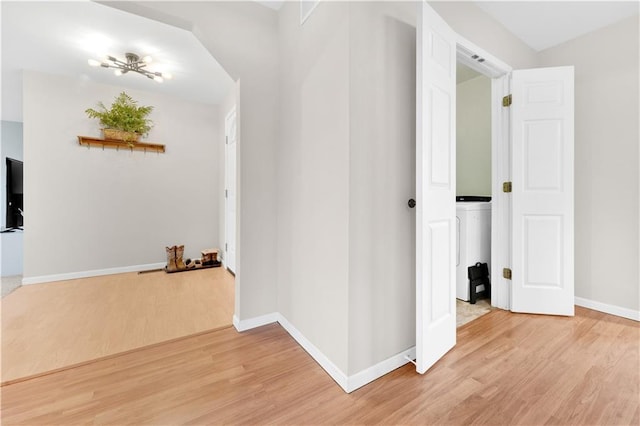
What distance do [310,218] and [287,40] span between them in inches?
55.9

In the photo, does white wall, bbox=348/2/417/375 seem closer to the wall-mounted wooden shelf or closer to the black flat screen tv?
the wall-mounted wooden shelf

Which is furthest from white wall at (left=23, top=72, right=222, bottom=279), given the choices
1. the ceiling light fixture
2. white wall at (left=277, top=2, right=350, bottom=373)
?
white wall at (left=277, top=2, right=350, bottom=373)

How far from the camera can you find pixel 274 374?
5.29 feet

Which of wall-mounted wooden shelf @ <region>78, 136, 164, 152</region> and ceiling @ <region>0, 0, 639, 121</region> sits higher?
ceiling @ <region>0, 0, 639, 121</region>

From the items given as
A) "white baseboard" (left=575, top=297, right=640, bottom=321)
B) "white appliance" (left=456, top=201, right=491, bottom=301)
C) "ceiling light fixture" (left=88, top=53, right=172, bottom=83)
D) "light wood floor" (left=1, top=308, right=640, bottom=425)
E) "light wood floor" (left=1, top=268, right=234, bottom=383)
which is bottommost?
"light wood floor" (left=1, top=308, right=640, bottom=425)

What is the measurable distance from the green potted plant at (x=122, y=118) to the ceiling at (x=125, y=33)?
1.03 feet

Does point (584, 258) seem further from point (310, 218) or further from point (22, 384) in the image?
point (22, 384)

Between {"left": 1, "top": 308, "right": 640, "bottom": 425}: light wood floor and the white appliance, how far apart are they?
77 cm

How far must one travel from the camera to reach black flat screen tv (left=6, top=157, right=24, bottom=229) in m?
3.26

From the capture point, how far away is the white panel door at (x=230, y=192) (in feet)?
12.3

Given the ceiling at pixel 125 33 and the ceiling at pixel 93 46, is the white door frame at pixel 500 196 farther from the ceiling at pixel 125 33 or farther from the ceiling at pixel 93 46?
the ceiling at pixel 93 46

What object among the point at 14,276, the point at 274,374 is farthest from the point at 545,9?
the point at 14,276

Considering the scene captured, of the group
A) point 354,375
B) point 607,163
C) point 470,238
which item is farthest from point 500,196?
point 354,375

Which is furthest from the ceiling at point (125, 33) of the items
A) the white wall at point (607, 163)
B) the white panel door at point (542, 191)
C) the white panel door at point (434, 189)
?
the white panel door at point (434, 189)
